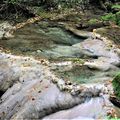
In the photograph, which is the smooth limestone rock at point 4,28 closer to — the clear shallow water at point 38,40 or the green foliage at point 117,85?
the clear shallow water at point 38,40

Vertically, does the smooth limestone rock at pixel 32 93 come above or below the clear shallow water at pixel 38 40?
above

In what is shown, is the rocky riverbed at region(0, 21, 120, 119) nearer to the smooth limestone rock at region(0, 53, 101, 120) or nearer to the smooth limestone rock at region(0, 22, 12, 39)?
the smooth limestone rock at region(0, 53, 101, 120)

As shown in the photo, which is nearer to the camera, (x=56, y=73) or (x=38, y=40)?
(x=56, y=73)

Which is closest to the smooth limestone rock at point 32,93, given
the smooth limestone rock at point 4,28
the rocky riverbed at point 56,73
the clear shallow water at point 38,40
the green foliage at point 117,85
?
the rocky riverbed at point 56,73

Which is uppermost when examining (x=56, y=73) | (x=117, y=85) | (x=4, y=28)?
(x=117, y=85)

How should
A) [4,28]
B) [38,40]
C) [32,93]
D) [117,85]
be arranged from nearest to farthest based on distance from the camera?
[117,85], [32,93], [38,40], [4,28]

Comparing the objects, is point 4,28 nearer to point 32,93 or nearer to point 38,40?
point 38,40

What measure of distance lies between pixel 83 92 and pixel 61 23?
35.5 ft

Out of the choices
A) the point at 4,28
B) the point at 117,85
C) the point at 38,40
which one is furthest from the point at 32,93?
the point at 4,28

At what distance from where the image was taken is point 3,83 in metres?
13.5

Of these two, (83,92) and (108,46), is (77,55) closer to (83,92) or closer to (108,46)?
(108,46)

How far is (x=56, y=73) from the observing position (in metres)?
13.1

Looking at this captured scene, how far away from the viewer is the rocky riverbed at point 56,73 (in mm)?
10875

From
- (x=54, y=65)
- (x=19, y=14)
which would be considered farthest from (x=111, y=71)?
(x=19, y=14)
